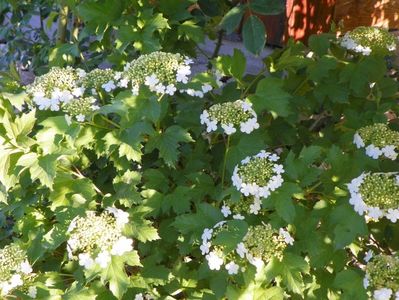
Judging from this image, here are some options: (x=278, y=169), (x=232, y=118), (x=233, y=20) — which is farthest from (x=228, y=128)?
(x=233, y=20)

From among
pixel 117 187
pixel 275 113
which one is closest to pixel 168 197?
pixel 117 187

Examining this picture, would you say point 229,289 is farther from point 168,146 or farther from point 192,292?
point 168,146

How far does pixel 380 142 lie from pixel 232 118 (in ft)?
1.26

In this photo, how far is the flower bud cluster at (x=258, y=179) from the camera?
1.20m

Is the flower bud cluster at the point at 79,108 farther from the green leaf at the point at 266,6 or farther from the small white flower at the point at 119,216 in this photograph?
the green leaf at the point at 266,6

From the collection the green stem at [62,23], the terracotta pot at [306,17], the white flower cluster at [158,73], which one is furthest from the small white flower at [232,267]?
the green stem at [62,23]

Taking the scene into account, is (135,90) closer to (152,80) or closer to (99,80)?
(152,80)

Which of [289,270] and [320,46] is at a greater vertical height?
[320,46]

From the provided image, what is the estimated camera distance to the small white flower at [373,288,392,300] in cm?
109

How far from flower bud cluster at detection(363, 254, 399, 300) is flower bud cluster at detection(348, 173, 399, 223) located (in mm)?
94

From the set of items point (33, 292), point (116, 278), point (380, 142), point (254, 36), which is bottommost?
point (33, 292)

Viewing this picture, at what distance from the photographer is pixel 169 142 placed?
1.41 meters

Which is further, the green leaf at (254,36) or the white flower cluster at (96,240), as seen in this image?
the green leaf at (254,36)

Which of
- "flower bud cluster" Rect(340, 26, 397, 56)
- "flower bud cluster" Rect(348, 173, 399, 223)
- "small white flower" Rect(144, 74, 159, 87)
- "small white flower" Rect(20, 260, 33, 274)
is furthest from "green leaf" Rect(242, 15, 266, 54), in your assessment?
"small white flower" Rect(20, 260, 33, 274)
